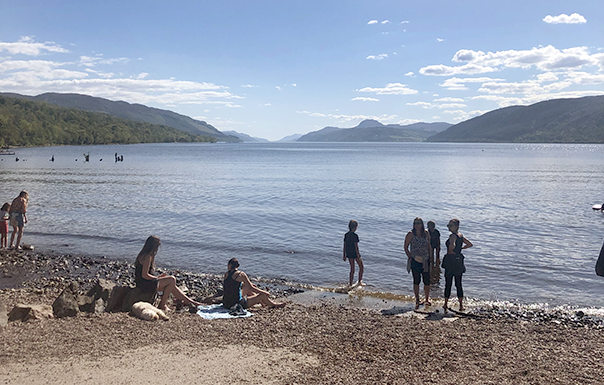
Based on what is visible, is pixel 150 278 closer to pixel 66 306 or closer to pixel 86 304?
pixel 86 304

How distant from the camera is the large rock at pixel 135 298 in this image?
1023 centimetres

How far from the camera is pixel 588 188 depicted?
46.6 metres

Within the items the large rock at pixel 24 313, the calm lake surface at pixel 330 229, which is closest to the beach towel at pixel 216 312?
the large rock at pixel 24 313

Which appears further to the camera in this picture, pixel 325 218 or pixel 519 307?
pixel 325 218

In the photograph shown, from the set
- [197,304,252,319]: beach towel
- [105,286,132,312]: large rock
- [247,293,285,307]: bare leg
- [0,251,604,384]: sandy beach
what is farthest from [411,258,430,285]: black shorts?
[105,286,132,312]: large rock

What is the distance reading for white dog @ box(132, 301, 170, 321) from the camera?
31.1 ft

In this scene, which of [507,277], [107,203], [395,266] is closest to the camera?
[507,277]

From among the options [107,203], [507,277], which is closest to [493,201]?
[507,277]

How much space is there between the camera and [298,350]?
806 centimetres

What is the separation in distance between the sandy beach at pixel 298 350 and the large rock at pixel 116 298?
626 millimetres

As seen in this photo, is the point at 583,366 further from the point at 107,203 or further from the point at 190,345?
the point at 107,203

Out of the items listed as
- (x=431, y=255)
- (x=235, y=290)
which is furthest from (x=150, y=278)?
(x=431, y=255)

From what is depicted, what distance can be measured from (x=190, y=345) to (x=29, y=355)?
248 cm

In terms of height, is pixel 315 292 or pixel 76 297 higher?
pixel 76 297
